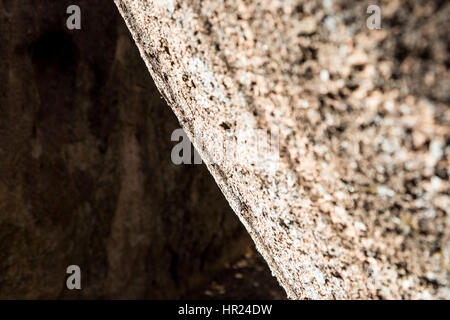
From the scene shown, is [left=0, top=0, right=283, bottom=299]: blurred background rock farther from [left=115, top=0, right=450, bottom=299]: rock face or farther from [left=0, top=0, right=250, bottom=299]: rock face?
[left=115, top=0, right=450, bottom=299]: rock face

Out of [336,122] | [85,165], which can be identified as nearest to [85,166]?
[85,165]

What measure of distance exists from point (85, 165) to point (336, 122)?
1663mm

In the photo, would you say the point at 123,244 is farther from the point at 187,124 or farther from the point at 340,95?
the point at 340,95

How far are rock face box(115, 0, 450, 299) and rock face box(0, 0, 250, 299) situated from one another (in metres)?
1.10

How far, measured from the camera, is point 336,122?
1.97 ft

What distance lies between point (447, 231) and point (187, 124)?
650mm

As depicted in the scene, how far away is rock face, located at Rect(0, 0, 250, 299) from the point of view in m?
1.77

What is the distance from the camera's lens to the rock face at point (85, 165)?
5.79 feet

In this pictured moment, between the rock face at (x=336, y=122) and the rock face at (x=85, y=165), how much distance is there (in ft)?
3.60

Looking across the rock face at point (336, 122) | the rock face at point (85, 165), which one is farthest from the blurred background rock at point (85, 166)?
the rock face at point (336, 122)

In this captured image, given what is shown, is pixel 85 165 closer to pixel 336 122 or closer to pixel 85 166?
pixel 85 166

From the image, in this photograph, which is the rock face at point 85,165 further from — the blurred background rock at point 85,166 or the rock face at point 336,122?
the rock face at point 336,122

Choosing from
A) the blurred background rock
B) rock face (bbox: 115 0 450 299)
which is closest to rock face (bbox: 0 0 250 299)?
the blurred background rock

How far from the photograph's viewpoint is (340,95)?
579mm
